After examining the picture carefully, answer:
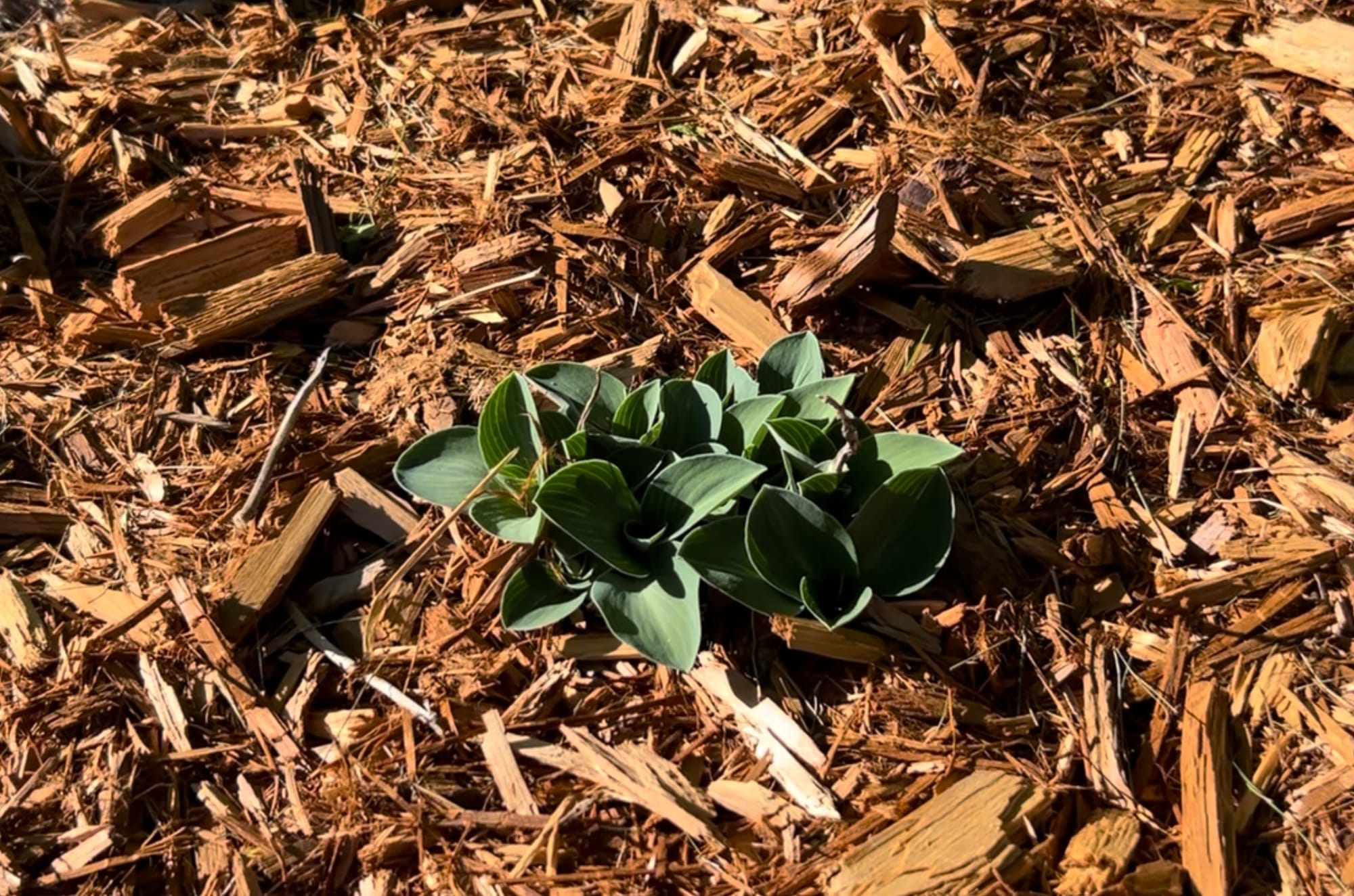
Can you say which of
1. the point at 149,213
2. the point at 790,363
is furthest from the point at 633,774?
the point at 149,213

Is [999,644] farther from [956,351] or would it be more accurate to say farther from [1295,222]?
[1295,222]

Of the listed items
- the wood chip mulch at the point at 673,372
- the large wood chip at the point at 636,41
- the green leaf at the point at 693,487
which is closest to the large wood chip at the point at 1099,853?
the wood chip mulch at the point at 673,372

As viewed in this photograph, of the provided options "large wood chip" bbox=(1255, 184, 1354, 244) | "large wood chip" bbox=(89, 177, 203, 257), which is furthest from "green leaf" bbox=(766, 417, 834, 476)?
"large wood chip" bbox=(89, 177, 203, 257)

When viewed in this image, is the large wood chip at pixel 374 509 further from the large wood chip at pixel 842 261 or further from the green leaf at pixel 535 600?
the large wood chip at pixel 842 261

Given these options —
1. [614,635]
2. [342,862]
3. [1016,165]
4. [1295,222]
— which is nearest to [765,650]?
[614,635]

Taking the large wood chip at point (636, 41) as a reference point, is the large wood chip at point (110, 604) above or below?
below

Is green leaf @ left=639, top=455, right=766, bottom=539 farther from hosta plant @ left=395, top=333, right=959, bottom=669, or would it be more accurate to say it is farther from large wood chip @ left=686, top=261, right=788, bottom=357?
large wood chip @ left=686, top=261, right=788, bottom=357
